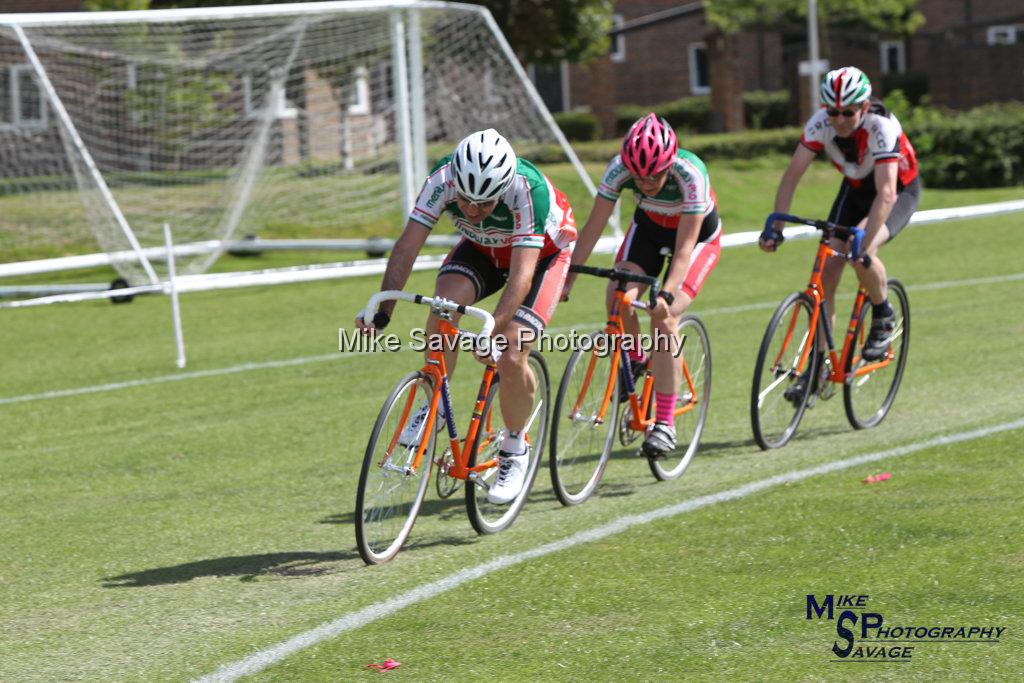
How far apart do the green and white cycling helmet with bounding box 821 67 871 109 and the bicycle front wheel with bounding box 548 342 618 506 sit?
239 centimetres

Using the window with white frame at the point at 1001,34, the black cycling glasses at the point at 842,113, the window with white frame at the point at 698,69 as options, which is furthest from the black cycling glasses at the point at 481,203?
the window with white frame at the point at 1001,34

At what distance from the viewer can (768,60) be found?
55125mm

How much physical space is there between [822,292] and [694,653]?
438 centimetres

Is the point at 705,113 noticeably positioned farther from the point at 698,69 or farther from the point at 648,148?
the point at 648,148

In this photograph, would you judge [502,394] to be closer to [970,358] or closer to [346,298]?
[970,358]

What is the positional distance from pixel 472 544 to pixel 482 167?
1847 millimetres

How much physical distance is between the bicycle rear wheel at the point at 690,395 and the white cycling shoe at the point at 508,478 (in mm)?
1341

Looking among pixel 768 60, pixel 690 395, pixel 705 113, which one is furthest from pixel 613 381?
pixel 768 60

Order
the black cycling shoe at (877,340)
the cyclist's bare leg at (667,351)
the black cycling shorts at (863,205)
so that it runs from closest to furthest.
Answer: the cyclist's bare leg at (667,351)
the black cycling shoe at (877,340)
the black cycling shorts at (863,205)

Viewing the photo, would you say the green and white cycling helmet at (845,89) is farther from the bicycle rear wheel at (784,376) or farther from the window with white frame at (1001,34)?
the window with white frame at (1001,34)

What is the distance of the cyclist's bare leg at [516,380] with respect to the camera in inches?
273

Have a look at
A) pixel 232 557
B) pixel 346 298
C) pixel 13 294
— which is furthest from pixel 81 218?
pixel 232 557

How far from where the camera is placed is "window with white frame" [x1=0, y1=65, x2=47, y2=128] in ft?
71.1

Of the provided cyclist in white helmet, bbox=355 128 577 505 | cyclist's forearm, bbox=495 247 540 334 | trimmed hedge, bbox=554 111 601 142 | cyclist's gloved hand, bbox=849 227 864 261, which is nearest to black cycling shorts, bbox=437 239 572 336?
cyclist in white helmet, bbox=355 128 577 505
